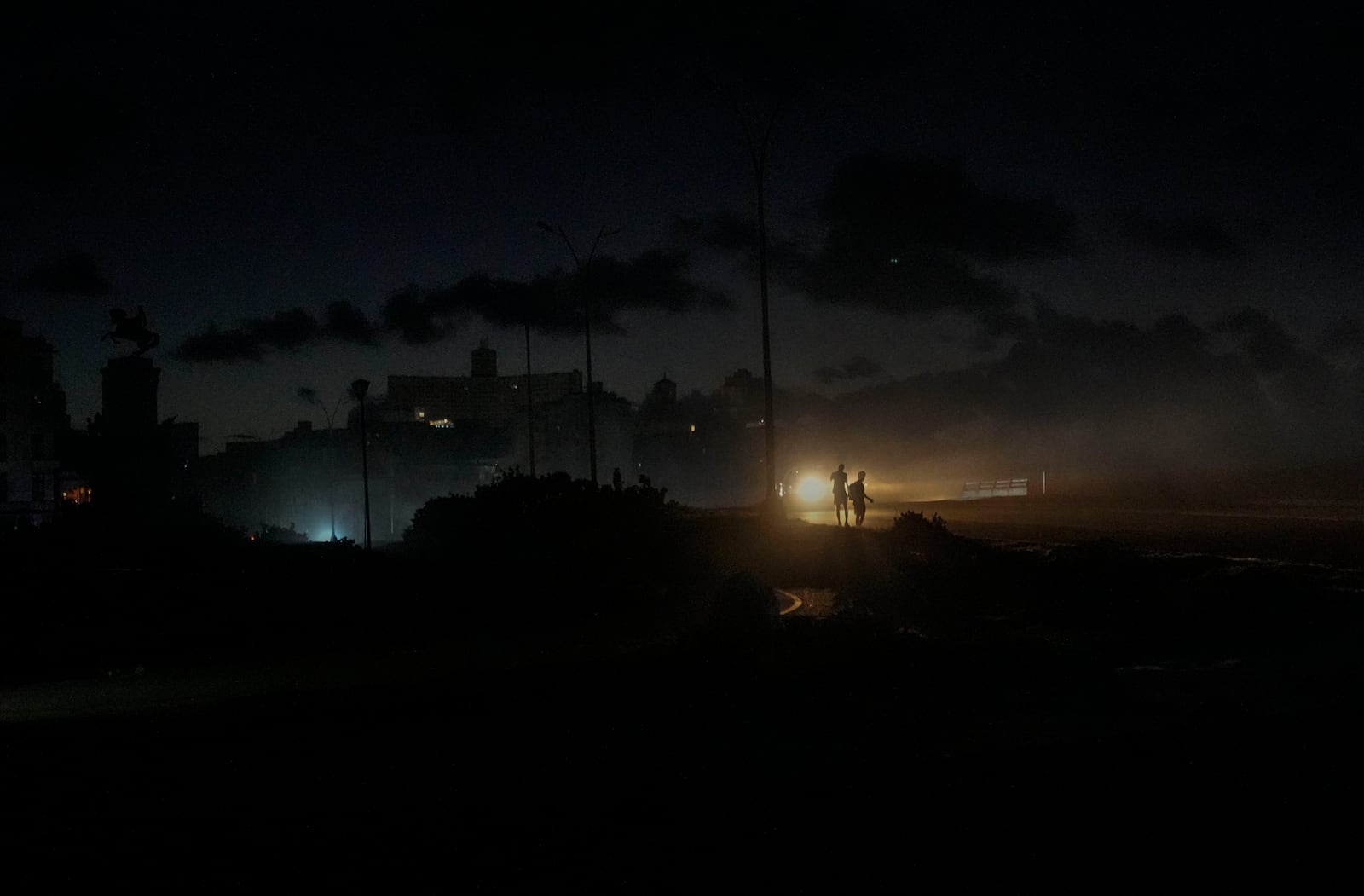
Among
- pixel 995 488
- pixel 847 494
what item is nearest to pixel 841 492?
pixel 847 494

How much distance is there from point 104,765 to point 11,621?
915 centimetres

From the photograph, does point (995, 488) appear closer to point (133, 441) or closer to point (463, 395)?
point (133, 441)

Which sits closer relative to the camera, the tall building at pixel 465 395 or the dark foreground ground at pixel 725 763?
the dark foreground ground at pixel 725 763

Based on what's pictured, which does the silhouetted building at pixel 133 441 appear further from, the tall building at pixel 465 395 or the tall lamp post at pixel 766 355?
the tall building at pixel 465 395

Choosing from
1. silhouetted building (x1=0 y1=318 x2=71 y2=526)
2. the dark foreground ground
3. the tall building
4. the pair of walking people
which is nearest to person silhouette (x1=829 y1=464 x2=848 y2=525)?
the pair of walking people

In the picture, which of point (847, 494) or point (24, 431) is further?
point (24, 431)

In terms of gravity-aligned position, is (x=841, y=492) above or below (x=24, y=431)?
below

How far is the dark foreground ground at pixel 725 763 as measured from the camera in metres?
5.64

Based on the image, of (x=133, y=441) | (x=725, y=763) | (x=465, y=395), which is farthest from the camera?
(x=465, y=395)

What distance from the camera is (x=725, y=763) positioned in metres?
7.46

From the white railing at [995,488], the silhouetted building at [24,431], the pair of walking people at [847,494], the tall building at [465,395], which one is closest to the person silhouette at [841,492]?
the pair of walking people at [847,494]

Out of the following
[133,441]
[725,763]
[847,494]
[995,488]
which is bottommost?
[725,763]

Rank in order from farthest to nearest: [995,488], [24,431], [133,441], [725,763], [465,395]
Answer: [465,395] → [24,431] → [995,488] → [133,441] → [725,763]

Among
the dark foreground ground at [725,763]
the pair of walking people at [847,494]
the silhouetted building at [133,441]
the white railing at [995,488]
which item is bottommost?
the dark foreground ground at [725,763]
